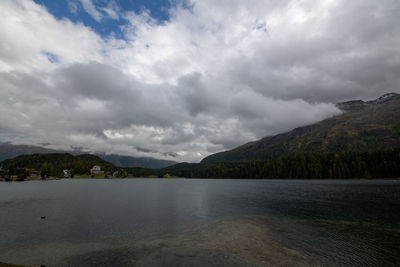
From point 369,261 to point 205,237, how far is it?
76.6 ft

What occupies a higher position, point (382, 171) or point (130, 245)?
point (382, 171)

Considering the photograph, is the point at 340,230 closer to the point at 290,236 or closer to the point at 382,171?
the point at 290,236

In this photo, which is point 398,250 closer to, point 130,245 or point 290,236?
point 290,236

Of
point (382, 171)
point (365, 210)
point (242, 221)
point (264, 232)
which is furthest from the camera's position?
point (382, 171)

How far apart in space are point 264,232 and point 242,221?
9857mm

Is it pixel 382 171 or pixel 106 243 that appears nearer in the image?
pixel 106 243

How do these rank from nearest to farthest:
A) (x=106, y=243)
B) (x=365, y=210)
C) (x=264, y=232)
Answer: (x=106, y=243)
(x=264, y=232)
(x=365, y=210)

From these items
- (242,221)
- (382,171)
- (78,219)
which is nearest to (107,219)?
(78,219)

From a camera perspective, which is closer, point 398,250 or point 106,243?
point 398,250

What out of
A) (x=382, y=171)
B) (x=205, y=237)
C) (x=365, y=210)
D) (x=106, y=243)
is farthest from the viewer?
(x=382, y=171)

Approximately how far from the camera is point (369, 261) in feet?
88.7

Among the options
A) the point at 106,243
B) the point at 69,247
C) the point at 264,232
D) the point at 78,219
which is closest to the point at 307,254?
the point at 264,232

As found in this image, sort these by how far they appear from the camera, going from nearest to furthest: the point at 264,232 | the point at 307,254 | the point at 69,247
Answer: the point at 307,254 → the point at 69,247 → the point at 264,232

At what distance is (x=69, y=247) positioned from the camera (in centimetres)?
3231
